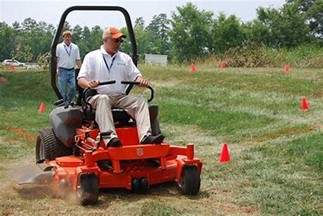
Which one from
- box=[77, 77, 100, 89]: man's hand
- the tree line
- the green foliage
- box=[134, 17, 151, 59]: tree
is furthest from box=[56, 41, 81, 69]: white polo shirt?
box=[134, 17, 151, 59]: tree

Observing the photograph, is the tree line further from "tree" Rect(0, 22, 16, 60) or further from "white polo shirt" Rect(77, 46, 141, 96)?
"white polo shirt" Rect(77, 46, 141, 96)

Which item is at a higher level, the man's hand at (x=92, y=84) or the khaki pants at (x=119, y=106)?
the man's hand at (x=92, y=84)

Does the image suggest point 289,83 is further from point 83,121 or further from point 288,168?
point 83,121

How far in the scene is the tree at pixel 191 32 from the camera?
60.3 m

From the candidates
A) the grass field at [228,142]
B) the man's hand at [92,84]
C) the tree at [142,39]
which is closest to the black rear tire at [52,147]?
the grass field at [228,142]

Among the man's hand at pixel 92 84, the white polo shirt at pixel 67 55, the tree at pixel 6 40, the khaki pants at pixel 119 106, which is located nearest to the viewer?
the khaki pants at pixel 119 106

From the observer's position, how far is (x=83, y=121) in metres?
7.23

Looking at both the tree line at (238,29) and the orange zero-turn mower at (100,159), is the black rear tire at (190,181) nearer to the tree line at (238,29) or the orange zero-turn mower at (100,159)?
the orange zero-turn mower at (100,159)

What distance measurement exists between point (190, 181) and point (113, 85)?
1436 mm

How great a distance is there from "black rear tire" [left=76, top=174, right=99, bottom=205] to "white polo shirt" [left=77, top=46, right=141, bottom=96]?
119 centimetres

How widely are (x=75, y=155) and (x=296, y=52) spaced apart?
22.0 m

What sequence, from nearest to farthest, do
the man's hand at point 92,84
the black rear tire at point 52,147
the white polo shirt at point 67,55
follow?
the man's hand at point 92,84
the black rear tire at point 52,147
the white polo shirt at point 67,55

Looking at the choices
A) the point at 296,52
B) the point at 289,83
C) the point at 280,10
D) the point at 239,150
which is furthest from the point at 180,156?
the point at 280,10

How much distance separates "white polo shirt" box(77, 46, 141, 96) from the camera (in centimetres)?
710
